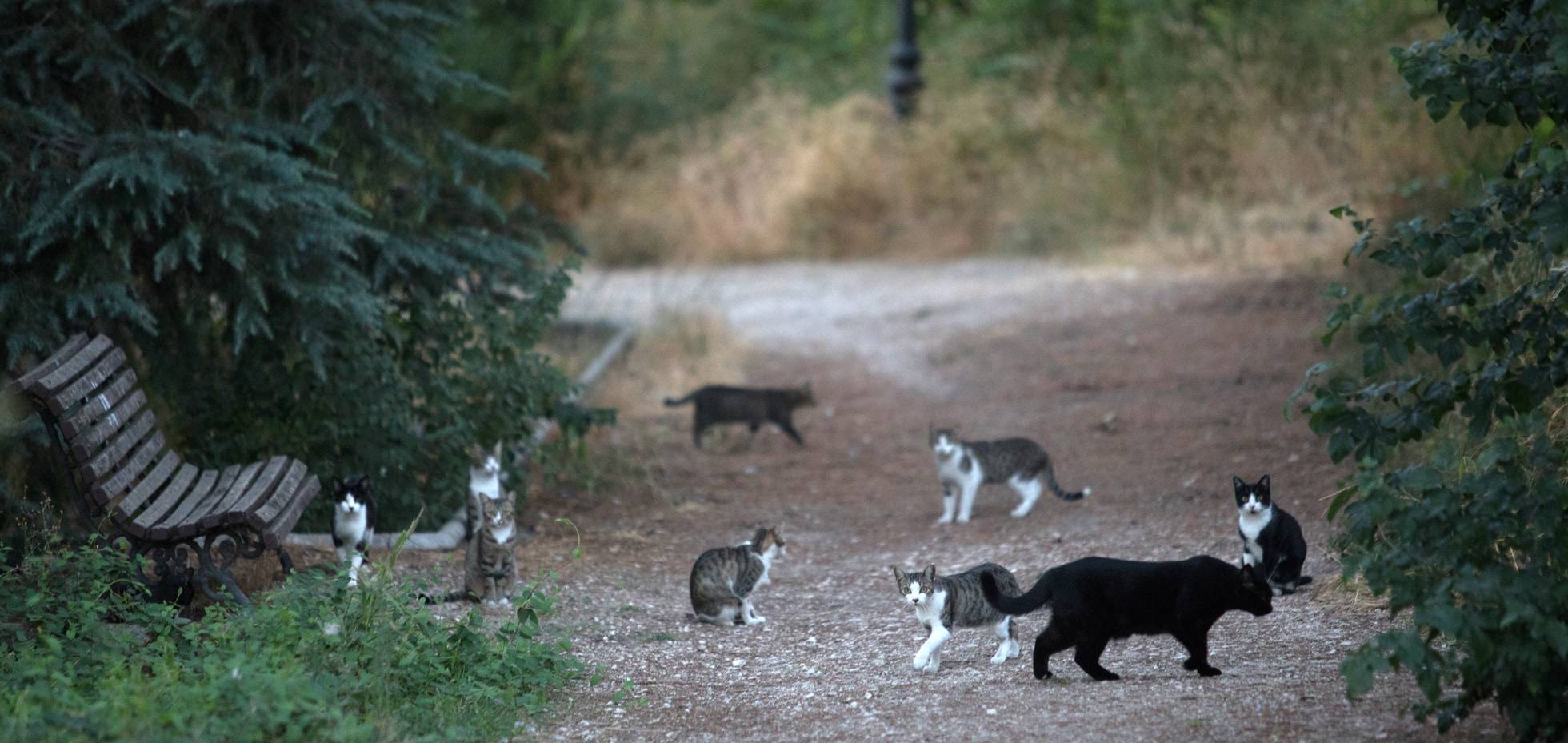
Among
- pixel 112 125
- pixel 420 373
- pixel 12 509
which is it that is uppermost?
pixel 112 125

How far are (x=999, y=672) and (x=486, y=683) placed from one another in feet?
6.16

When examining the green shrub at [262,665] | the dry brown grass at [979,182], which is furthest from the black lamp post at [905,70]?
the green shrub at [262,665]

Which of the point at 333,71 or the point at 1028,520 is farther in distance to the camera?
the point at 1028,520

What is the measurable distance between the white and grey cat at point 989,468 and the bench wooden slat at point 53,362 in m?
4.42

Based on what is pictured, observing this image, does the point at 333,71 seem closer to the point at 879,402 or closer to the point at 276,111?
the point at 276,111

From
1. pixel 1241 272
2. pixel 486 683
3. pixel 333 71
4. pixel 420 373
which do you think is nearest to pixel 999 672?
pixel 486 683

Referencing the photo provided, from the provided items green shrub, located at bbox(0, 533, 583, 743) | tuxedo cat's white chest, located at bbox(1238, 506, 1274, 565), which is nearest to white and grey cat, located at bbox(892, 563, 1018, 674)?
tuxedo cat's white chest, located at bbox(1238, 506, 1274, 565)

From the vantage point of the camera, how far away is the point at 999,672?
5512mm

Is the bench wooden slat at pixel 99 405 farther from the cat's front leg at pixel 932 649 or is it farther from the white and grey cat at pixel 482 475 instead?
the cat's front leg at pixel 932 649

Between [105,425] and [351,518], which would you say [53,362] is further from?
[351,518]

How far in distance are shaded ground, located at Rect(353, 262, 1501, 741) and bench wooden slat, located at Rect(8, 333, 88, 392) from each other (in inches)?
90.6

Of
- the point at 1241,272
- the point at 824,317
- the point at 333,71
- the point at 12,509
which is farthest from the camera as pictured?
the point at 824,317

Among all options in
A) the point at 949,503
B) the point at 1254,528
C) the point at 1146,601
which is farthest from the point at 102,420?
the point at 1254,528

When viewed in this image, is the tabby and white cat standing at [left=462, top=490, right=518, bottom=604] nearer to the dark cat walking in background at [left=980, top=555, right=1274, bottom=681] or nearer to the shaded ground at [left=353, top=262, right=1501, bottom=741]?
the shaded ground at [left=353, top=262, right=1501, bottom=741]
